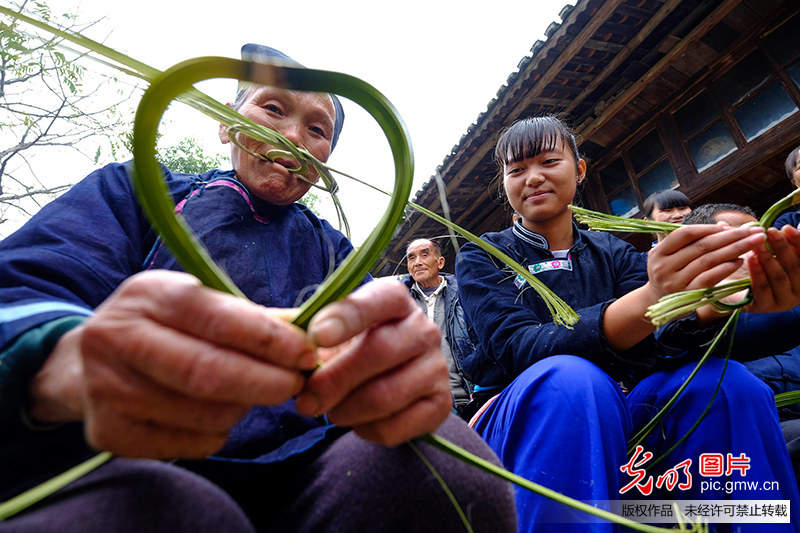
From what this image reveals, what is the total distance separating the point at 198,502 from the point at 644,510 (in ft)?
2.57

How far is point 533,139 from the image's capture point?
3.69 feet

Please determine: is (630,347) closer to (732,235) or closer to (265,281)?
(732,235)

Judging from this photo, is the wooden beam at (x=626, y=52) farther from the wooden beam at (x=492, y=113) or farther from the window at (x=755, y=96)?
the window at (x=755, y=96)

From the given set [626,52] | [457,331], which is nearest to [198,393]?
[457,331]

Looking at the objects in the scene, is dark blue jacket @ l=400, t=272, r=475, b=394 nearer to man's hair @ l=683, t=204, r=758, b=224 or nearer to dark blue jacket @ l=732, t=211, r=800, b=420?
dark blue jacket @ l=732, t=211, r=800, b=420

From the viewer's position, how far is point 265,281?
616mm

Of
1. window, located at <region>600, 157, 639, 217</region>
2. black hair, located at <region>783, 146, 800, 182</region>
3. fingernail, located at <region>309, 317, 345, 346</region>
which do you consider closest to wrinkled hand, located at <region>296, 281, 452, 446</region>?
fingernail, located at <region>309, 317, 345, 346</region>

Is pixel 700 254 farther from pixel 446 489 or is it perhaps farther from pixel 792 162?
pixel 792 162

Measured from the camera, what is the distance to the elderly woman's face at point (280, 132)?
A: 2.29 ft

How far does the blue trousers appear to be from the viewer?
62 cm

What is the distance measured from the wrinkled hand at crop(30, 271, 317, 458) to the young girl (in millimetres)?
539

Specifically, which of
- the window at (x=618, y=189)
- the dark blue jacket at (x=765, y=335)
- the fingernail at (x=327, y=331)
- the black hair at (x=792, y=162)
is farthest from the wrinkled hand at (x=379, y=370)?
the window at (x=618, y=189)

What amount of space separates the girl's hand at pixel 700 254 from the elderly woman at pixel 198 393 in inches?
19.5

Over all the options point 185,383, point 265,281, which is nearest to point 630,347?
point 265,281
